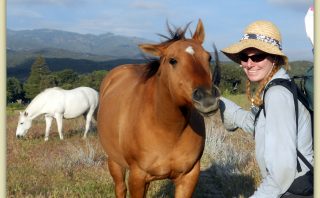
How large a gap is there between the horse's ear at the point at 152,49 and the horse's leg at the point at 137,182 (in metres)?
1.09

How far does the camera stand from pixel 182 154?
385cm

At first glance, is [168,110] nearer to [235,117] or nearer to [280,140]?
[235,117]

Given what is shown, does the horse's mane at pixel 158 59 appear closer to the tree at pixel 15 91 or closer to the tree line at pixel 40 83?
the tree line at pixel 40 83

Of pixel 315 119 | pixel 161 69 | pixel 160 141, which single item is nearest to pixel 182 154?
pixel 160 141

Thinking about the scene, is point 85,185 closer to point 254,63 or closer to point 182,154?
point 182,154

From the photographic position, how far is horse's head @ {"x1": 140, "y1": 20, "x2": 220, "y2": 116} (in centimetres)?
294

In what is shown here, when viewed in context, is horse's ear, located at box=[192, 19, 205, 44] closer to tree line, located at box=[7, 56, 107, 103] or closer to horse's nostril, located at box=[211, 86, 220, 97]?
horse's nostril, located at box=[211, 86, 220, 97]

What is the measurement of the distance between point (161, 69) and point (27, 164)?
4.51 m

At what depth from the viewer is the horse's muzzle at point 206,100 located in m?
2.90

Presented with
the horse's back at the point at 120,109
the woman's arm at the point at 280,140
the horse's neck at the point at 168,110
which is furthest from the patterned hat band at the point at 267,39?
the horse's back at the point at 120,109

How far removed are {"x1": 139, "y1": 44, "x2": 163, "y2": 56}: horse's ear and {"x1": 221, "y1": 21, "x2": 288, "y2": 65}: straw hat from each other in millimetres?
1005

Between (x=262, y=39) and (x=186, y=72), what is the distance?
0.71 m

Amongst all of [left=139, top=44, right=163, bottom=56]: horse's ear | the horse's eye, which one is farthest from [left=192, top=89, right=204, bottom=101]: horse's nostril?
[left=139, top=44, right=163, bottom=56]: horse's ear

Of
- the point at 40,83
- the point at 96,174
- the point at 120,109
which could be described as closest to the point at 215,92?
the point at 120,109
